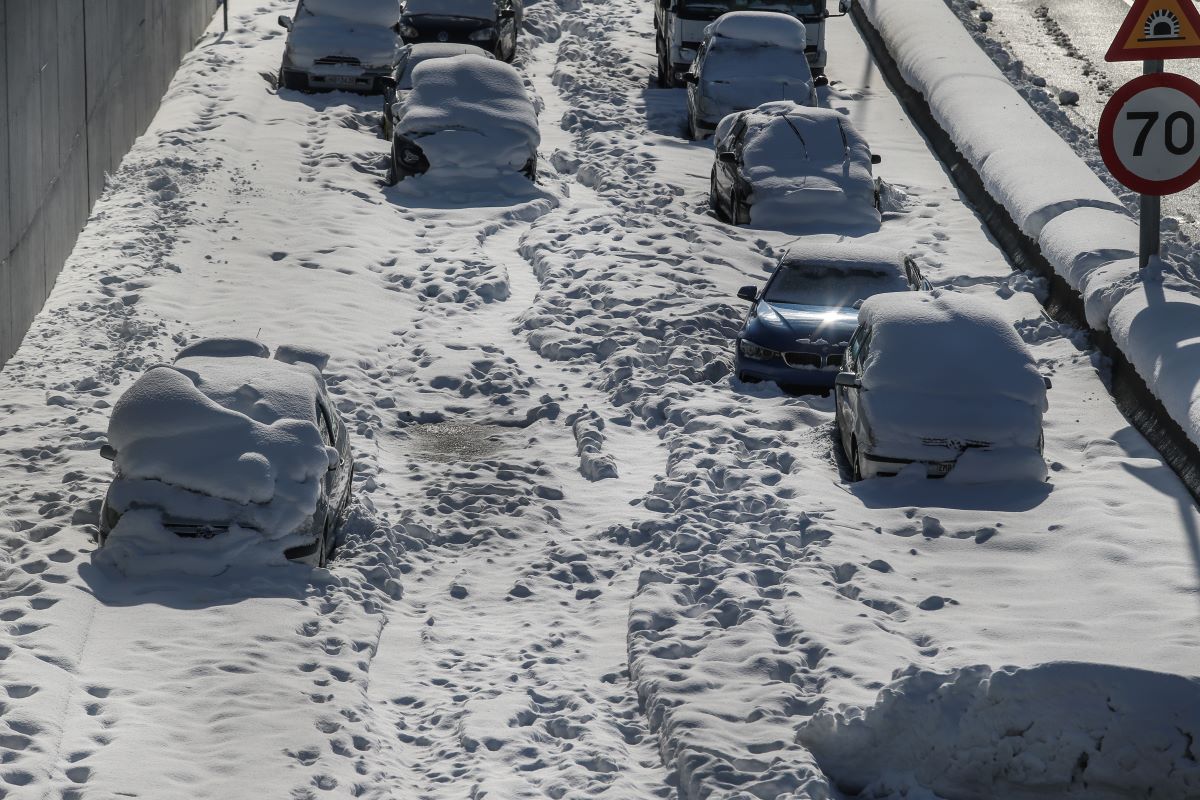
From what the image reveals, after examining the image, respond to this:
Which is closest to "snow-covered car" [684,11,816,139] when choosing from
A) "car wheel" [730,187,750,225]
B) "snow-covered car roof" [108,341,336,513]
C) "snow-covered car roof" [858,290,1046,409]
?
"car wheel" [730,187,750,225]

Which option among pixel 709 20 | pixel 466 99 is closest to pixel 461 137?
pixel 466 99

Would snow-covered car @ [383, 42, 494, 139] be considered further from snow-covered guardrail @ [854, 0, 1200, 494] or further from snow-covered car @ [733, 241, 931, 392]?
snow-covered car @ [733, 241, 931, 392]

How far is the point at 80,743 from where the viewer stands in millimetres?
9219

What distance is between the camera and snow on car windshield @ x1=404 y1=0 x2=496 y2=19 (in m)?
28.0

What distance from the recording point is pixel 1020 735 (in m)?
9.51

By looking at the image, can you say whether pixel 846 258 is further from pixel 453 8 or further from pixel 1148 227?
pixel 453 8

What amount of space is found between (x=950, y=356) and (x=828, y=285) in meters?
3.07

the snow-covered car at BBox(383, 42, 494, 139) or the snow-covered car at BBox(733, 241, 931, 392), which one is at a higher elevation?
the snow-covered car at BBox(733, 241, 931, 392)

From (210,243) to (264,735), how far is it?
10.9 meters

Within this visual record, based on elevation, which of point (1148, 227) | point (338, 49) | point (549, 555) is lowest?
point (338, 49)

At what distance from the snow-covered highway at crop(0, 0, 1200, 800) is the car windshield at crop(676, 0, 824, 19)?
6768 mm

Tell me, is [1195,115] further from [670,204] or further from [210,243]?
[210,243]

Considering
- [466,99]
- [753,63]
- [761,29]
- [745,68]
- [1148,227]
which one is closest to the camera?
[1148,227]

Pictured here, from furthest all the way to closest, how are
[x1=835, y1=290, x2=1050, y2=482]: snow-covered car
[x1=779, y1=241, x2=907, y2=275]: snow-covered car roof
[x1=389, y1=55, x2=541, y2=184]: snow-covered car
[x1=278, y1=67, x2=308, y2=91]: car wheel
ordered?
[x1=278, y1=67, x2=308, y2=91]: car wheel, [x1=389, y1=55, x2=541, y2=184]: snow-covered car, [x1=779, y1=241, x2=907, y2=275]: snow-covered car roof, [x1=835, y1=290, x2=1050, y2=482]: snow-covered car
